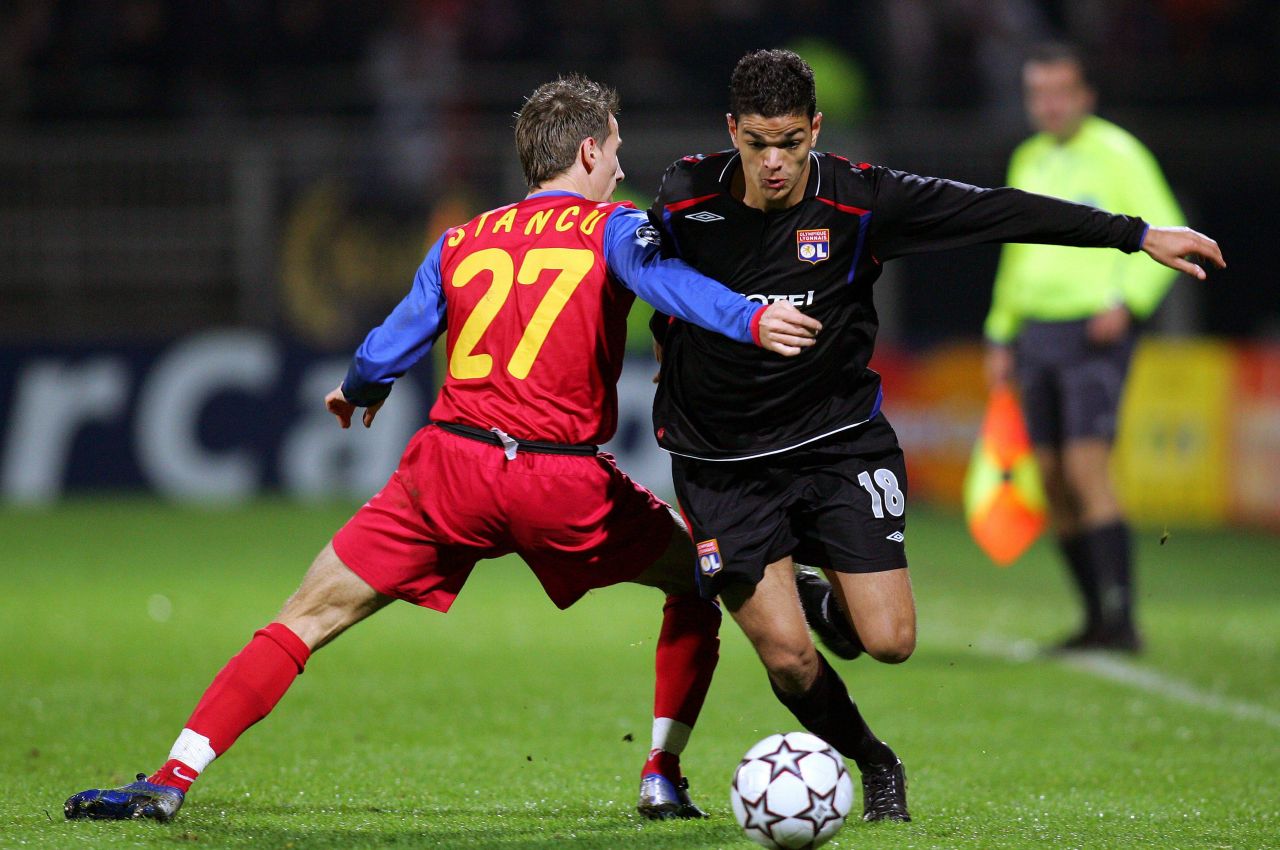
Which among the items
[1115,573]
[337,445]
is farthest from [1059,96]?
[337,445]

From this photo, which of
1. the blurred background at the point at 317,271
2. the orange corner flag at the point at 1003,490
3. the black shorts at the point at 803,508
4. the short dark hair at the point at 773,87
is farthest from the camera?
the blurred background at the point at 317,271

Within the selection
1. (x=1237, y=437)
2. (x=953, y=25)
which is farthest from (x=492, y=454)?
(x=953, y=25)

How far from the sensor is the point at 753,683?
723 cm

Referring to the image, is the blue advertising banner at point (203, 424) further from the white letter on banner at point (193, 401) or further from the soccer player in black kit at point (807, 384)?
the soccer player in black kit at point (807, 384)

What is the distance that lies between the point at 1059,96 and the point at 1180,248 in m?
3.76

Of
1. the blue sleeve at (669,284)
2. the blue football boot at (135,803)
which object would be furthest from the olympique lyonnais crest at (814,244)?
the blue football boot at (135,803)

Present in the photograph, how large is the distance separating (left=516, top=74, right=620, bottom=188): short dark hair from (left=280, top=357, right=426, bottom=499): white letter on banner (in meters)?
9.72

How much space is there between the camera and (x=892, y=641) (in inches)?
180

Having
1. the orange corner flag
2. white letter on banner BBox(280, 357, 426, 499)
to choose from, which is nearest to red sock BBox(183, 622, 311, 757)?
the orange corner flag

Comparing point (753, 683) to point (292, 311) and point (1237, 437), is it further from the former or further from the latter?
point (292, 311)

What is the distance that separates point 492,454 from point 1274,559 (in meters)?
8.25

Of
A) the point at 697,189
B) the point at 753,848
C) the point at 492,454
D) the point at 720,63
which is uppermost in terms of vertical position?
the point at 720,63

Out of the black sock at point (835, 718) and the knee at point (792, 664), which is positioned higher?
the knee at point (792, 664)

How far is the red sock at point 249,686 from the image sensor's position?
14.4ft
